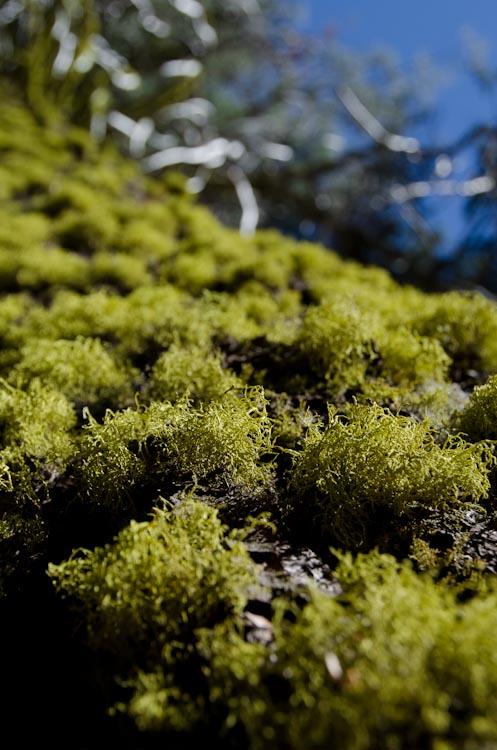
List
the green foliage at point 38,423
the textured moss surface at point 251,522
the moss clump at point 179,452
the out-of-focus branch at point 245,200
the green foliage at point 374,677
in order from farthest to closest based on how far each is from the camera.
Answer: the out-of-focus branch at point 245,200 → the green foliage at point 38,423 → the moss clump at point 179,452 → the textured moss surface at point 251,522 → the green foliage at point 374,677

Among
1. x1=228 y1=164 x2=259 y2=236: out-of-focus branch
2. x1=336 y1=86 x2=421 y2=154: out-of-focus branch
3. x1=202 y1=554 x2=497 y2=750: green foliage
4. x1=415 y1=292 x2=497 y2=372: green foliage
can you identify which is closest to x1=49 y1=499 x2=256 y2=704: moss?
x1=202 y1=554 x2=497 y2=750: green foliage

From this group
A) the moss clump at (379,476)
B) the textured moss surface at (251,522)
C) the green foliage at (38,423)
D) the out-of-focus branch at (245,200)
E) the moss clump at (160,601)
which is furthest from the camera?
the out-of-focus branch at (245,200)

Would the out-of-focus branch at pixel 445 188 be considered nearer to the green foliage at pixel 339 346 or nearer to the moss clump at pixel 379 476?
the green foliage at pixel 339 346

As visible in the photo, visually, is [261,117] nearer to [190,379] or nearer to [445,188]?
[445,188]

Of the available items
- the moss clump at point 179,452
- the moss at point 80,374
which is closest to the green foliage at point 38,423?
the moss at point 80,374

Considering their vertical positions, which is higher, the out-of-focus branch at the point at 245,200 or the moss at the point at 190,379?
the moss at the point at 190,379

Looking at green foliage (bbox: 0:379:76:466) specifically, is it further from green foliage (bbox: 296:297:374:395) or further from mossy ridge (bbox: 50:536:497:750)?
green foliage (bbox: 296:297:374:395)

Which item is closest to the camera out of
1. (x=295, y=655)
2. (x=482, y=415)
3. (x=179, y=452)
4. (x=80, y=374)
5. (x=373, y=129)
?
(x=295, y=655)

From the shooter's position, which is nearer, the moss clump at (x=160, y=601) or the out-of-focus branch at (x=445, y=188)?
the moss clump at (x=160, y=601)

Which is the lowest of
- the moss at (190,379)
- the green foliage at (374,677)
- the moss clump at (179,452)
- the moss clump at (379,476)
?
the moss at (190,379)

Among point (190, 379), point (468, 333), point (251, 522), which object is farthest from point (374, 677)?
point (468, 333)
